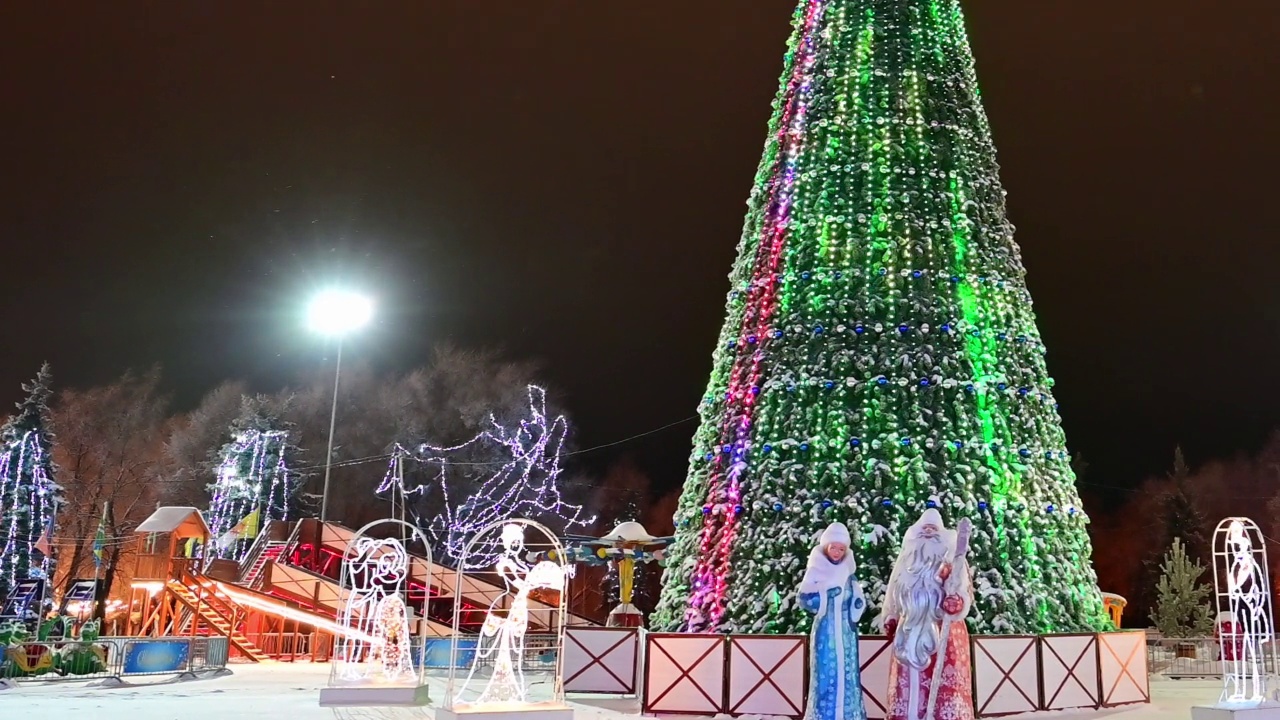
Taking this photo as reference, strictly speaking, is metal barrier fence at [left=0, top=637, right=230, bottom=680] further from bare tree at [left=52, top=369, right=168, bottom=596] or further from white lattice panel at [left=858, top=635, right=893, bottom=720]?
bare tree at [left=52, top=369, right=168, bottom=596]

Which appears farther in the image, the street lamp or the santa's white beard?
the street lamp

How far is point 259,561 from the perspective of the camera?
27.8 metres

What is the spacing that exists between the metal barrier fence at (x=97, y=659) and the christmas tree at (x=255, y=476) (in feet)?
59.0

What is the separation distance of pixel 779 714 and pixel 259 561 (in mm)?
20891

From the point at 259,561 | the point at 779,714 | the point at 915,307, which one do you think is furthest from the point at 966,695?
the point at 259,561

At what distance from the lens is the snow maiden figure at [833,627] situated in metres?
9.31

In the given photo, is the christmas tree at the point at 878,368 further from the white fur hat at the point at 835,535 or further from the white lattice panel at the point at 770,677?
the white fur hat at the point at 835,535

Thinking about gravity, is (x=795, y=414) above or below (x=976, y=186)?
below

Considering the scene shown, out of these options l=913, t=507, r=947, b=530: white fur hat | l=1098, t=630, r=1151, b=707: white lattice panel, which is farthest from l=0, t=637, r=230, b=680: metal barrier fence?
l=1098, t=630, r=1151, b=707: white lattice panel

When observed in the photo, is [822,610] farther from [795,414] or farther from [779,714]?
[795,414]

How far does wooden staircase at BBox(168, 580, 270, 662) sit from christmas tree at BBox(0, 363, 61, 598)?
16.6 ft

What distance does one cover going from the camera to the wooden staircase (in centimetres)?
2359

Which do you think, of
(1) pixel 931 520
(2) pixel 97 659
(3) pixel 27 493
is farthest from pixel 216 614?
(1) pixel 931 520

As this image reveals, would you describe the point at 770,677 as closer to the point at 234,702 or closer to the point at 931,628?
the point at 931,628
